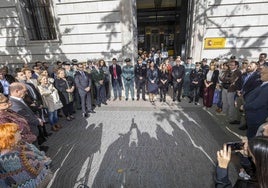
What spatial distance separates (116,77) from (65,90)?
2.42 meters

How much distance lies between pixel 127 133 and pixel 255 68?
4.17 meters

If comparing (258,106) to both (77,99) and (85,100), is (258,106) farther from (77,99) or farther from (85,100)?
(77,99)

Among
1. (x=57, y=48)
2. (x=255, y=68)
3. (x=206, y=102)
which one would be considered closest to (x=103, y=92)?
(x=57, y=48)

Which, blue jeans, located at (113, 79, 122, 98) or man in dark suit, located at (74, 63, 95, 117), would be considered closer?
man in dark suit, located at (74, 63, 95, 117)

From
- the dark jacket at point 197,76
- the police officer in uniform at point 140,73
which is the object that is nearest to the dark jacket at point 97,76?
the police officer in uniform at point 140,73

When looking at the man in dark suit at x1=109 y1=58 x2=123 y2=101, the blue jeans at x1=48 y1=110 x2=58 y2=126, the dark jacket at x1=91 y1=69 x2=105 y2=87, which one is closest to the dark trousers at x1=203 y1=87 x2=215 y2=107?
the man in dark suit at x1=109 y1=58 x2=123 y2=101

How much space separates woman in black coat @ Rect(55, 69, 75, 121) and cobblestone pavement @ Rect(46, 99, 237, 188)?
0.39 m

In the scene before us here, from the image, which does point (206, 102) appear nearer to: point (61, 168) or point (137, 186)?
point (137, 186)

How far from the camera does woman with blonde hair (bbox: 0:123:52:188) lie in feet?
6.09

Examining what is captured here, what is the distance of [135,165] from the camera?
355 cm

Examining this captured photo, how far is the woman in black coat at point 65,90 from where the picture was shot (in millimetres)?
Result: 5359

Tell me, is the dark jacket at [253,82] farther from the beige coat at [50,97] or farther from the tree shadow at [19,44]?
the tree shadow at [19,44]

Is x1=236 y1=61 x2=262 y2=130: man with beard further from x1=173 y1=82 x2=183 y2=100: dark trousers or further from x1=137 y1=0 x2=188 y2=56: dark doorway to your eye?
x1=137 y1=0 x2=188 y2=56: dark doorway

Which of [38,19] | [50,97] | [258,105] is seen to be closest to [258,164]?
[258,105]
